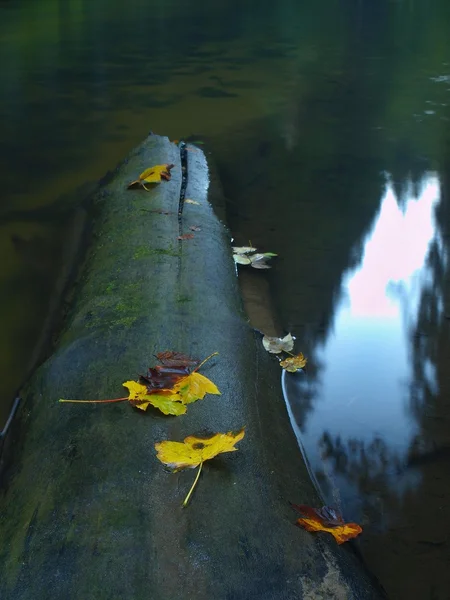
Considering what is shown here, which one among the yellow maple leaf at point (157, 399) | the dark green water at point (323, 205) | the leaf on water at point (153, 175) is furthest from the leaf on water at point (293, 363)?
the leaf on water at point (153, 175)

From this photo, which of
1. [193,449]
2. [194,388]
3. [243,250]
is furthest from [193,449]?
[243,250]

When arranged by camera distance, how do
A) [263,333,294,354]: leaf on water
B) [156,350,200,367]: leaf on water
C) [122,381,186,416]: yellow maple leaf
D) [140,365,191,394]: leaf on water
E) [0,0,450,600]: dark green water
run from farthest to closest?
[263,333,294,354]: leaf on water
[0,0,450,600]: dark green water
[156,350,200,367]: leaf on water
[140,365,191,394]: leaf on water
[122,381,186,416]: yellow maple leaf

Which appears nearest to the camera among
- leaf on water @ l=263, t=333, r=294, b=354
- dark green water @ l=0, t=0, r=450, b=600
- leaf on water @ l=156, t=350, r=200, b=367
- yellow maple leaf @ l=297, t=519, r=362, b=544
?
yellow maple leaf @ l=297, t=519, r=362, b=544

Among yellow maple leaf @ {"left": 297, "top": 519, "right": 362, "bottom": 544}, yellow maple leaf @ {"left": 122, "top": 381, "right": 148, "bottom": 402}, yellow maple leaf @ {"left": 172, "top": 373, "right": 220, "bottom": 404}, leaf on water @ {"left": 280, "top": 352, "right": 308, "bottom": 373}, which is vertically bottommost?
leaf on water @ {"left": 280, "top": 352, "right": 308, "bottom": 373}

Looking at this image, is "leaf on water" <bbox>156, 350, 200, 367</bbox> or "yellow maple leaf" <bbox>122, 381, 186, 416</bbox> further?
"leaf on water" <bbox>156, 350, 200, 367</bbox>

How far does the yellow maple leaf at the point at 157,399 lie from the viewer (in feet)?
7.05

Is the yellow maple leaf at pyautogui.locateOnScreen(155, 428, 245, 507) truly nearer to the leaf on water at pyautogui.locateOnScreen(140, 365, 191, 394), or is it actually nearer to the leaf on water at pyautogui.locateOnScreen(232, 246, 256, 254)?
the leaf on water at pyautogui.locateOnScreen(140, 365, 191, 394)

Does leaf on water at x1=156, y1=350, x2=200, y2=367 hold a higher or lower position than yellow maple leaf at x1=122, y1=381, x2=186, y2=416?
lower

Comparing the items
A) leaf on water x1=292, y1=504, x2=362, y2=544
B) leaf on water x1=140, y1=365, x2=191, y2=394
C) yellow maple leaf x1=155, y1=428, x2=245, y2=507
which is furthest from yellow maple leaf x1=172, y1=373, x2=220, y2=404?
leaf on water x1=292, y1=504, x2=362, y2=544

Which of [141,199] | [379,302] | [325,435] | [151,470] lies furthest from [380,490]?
[141,199]

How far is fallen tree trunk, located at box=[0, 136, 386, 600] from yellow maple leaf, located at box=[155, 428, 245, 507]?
29mm

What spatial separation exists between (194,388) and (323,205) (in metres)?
3.38

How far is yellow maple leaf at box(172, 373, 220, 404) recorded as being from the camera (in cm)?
224

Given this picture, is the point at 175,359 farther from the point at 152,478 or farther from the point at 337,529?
the point at 337,529
